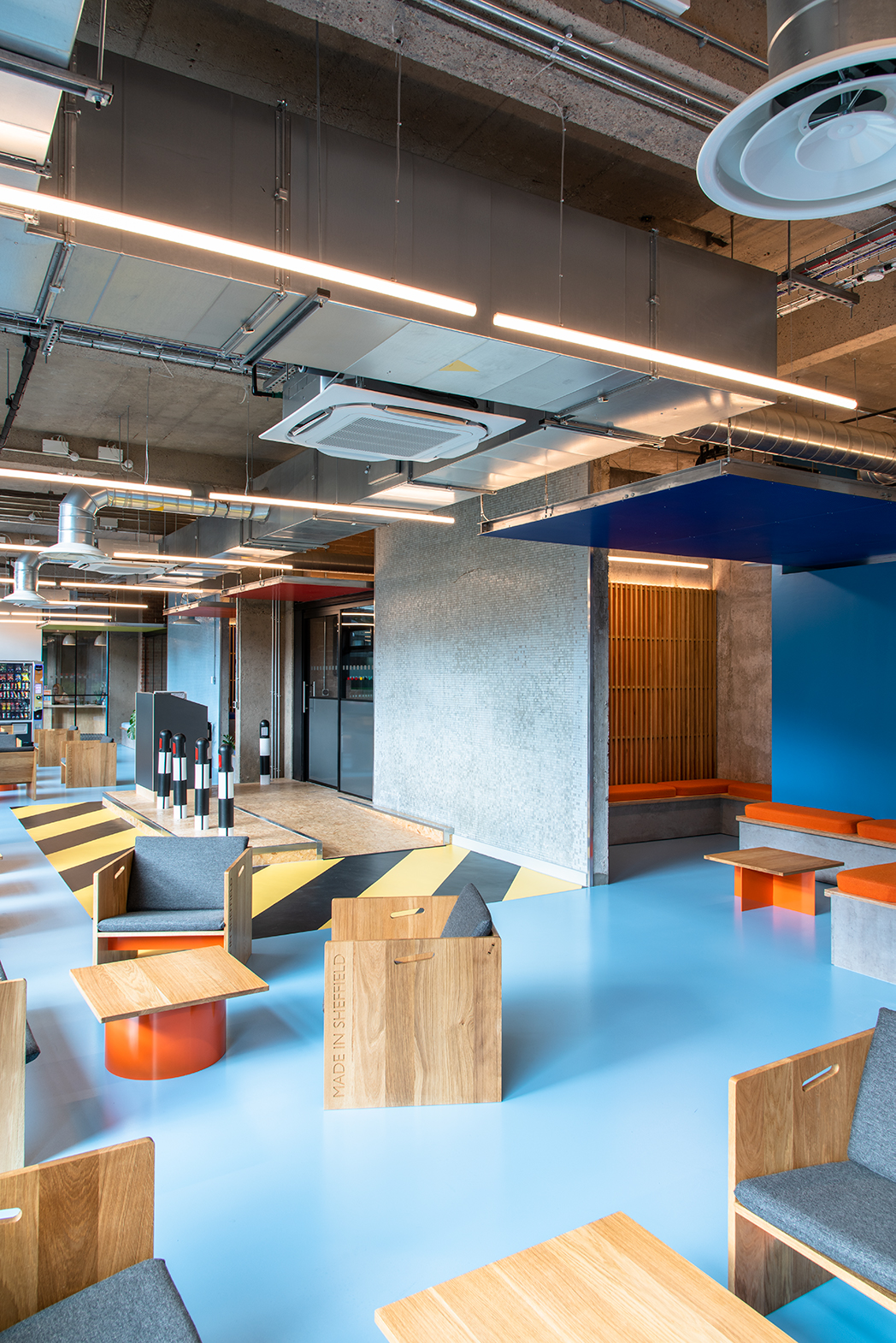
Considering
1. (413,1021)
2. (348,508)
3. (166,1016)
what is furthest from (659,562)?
(166,1016)

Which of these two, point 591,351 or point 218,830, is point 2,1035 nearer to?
point 591,351

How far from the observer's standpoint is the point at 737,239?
624 cm

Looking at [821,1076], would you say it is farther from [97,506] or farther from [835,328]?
[97,506]

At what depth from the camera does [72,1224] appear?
1.78 m

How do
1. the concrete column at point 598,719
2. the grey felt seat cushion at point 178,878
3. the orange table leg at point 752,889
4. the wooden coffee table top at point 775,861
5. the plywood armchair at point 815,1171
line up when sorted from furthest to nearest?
the concrete column at point 598,719 < the orange table leg at point 752,889 < the wooden coffee table top at point 775,861 < the grey felt seat cushion at point 178,878 < the plywood armchair at point 815,1171

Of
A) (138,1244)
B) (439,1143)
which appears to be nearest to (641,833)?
(439,1143)

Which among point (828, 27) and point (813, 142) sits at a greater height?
point (828, 27)

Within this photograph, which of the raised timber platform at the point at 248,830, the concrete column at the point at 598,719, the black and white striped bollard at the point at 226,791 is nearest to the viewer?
the concrete column at the point at 598,719

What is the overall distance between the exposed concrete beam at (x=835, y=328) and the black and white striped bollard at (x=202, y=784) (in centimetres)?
637

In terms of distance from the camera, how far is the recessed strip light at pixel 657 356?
3.98 m

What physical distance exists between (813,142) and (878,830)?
6.19 meters

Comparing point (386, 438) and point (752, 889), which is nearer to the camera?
point (386, 438)

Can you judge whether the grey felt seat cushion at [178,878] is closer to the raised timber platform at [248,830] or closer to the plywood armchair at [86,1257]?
the raised timber platform at [248,830]

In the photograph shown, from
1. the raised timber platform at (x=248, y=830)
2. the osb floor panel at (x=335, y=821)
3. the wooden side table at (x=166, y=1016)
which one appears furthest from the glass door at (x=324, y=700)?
the wooden side table at (x=166, y=1016)
